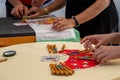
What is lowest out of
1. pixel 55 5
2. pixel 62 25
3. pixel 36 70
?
pixel 36 70

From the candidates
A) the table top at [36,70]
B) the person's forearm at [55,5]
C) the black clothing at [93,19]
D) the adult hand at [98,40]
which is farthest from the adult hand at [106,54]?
the person's forearm at [55,5]

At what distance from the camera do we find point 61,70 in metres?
0.90

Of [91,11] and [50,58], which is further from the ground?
[91,11]

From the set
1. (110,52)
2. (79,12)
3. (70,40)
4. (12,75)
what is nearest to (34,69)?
(12,75)

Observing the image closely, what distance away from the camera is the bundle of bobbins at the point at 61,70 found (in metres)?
0.88

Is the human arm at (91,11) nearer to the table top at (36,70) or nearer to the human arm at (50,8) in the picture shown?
the human arm at (50,8)

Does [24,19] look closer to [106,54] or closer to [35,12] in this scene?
[35,12]

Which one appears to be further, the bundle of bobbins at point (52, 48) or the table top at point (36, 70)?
the bundle of bobbins at point (52, 48)

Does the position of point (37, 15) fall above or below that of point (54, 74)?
above

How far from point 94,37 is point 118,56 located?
0.66 ft

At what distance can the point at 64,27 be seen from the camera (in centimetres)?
143

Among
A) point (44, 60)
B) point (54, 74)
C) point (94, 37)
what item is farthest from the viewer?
point (94, 37)

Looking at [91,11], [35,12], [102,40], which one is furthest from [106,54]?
[35,12]

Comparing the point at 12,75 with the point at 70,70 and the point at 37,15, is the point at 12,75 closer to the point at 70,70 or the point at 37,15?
the point at 70,70
